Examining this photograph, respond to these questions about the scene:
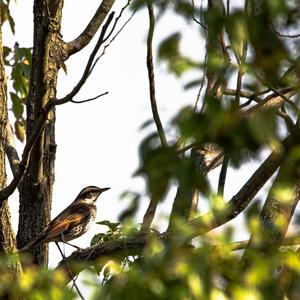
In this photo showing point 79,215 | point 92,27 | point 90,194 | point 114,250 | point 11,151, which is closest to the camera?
point 114,250

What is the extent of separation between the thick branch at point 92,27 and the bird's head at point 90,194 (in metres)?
4.95

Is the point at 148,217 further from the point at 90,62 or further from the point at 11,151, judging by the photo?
the point at 11,151

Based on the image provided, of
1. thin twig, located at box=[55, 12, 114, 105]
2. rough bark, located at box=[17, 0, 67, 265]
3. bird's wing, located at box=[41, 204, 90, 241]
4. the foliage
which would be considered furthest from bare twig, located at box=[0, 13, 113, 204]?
bird's wing, located at box=[41, 204, 90, 241]

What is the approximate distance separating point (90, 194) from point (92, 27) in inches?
200

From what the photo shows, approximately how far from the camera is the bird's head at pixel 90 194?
39.1 feet

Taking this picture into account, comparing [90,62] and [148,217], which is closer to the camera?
[90,62]

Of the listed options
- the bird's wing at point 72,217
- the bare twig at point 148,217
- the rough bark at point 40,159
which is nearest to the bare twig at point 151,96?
the bare twig at point 148,217

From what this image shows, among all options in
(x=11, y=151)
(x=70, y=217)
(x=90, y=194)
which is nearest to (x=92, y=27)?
(x=11, y=151)

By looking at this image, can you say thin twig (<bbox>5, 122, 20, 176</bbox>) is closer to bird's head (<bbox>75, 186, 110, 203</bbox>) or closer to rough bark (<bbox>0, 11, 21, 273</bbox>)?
rough bark (<bbox>0, 11, 21, 273</bbox>)

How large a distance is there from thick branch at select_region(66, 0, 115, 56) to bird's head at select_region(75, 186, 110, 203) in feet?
16.2

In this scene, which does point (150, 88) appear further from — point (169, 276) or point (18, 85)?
point (169, 276)

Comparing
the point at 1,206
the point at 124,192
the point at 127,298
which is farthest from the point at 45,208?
the point at 127,298

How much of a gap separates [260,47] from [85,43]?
4.58 metres

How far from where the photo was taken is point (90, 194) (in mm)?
11992
